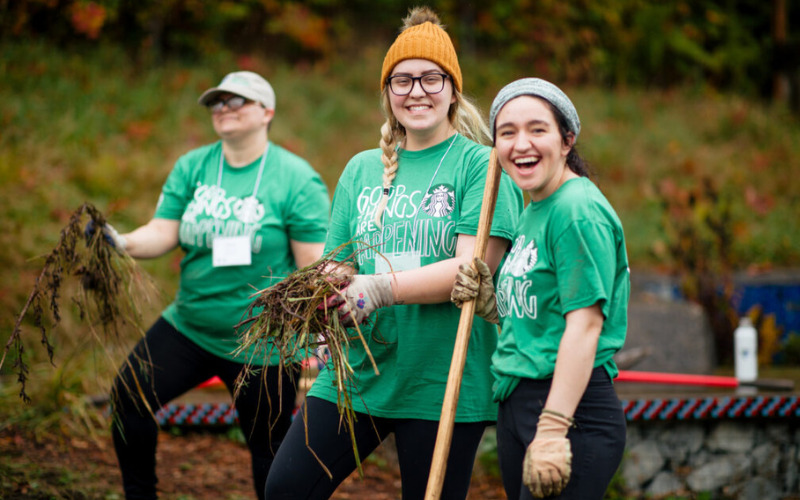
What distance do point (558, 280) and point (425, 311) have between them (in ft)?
2.15

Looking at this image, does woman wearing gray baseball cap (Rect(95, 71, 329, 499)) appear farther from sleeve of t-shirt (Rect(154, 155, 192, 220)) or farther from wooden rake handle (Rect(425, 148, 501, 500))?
wooden rake handle (Rect(425, 148, 501, 500))

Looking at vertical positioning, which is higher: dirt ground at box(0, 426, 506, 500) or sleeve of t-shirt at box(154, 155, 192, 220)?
sleeve of t-shirt at box(154, 155, 192, 220)

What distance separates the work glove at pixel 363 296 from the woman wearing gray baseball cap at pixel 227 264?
102cm

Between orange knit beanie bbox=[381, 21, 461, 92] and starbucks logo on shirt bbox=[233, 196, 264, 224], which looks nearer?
orange knit beanie bbox=[381, 21, 461, 92]

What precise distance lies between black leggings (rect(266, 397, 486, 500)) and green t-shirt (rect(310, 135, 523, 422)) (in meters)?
0.05

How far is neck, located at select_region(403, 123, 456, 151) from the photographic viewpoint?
111 inches

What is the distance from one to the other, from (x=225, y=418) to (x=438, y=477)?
347 centimetres

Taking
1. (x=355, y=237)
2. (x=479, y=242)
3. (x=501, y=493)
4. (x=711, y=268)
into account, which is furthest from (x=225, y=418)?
(x=711, y=268)

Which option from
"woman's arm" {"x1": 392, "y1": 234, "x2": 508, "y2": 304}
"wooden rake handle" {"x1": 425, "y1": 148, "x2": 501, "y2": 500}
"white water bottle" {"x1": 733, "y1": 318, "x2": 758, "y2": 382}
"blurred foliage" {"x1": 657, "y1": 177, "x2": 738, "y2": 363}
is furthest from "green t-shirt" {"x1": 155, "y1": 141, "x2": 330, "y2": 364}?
"blurred foliage" {"x1": 657, "y1": 177, "x2": 738, "y2": 363}

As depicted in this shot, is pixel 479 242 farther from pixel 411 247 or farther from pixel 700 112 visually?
pixel 700 112

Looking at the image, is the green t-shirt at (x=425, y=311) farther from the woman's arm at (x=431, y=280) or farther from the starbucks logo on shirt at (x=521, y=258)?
the starbucks logo on shirt at (x=521, y=258)

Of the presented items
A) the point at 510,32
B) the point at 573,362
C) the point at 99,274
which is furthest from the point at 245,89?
the point at 510,32

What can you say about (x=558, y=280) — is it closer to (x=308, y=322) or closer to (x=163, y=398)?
(x=308, y=322)

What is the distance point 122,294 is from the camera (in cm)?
381
